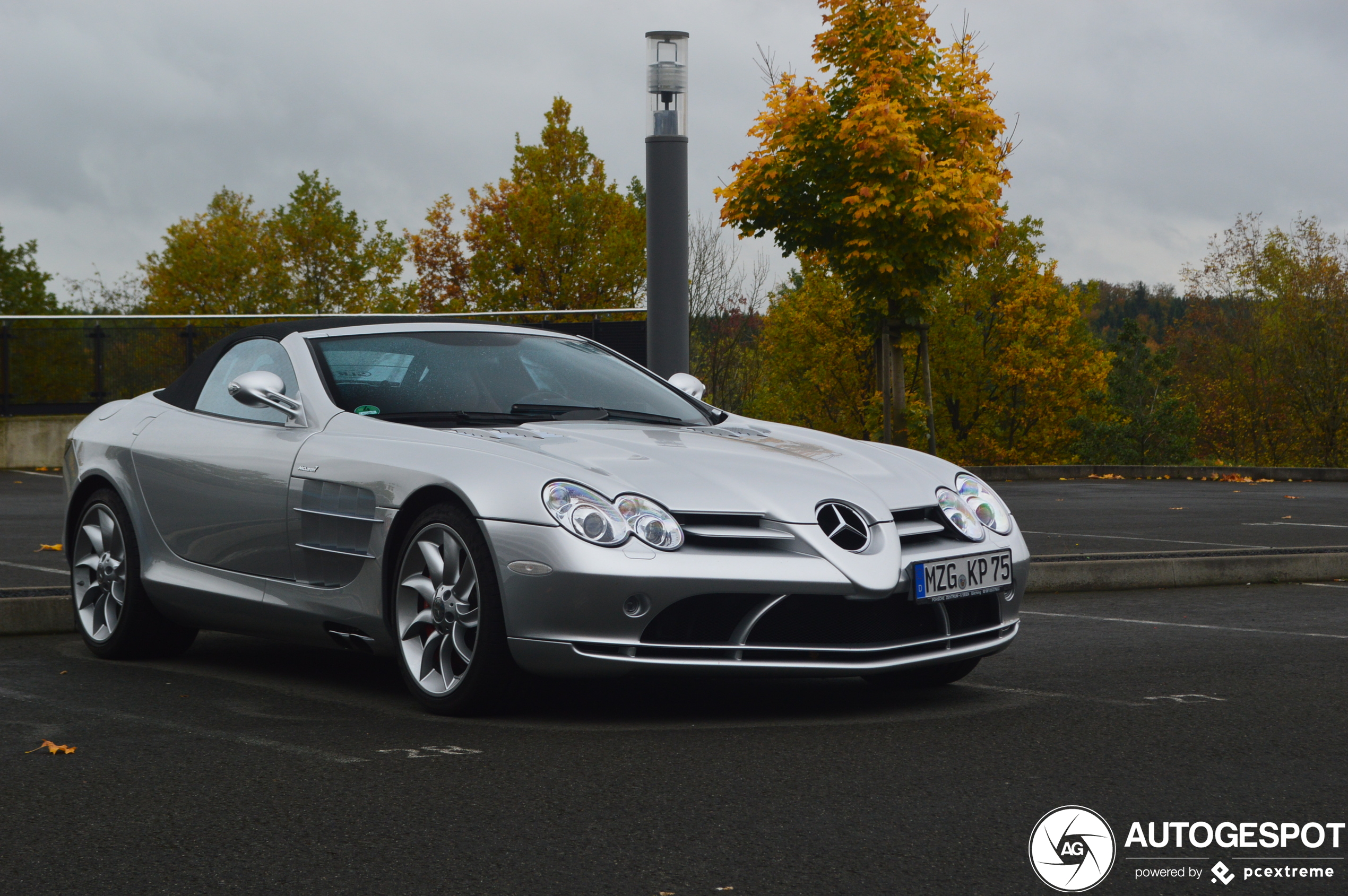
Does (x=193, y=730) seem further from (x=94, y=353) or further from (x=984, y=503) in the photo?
(x=94, y=353)

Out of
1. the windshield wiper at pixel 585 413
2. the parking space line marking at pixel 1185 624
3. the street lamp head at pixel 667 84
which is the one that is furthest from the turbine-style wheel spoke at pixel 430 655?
the street lamp head at pixel 667 84

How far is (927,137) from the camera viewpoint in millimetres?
20797

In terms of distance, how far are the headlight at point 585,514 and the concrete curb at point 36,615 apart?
10.9 feet

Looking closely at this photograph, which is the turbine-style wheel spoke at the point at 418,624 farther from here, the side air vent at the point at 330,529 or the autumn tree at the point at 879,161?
the autumn tree at the point at 879,161

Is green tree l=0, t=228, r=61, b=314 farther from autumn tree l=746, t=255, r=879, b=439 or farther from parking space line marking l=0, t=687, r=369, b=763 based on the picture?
parking space line marking l=0, t=687, r=369, b=763

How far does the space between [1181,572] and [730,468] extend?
535 cm

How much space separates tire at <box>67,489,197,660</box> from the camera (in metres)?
6.30

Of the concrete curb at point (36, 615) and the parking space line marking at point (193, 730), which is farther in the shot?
the concrete curb at point (36, 615)

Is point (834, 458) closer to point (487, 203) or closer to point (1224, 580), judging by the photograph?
point (1224, 580)

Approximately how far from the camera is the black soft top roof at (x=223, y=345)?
6.24 meters

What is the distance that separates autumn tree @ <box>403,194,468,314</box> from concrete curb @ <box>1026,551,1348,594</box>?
1778 inches

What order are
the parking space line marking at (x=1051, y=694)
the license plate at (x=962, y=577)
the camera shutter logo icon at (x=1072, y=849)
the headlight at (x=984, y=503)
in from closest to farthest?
the camera shutter logo icon at (x=1072, y=849), the license plate at (x=962, y=577), the parking space line marking at (x=1051, y=694), the headlight at (x=984, y=503)

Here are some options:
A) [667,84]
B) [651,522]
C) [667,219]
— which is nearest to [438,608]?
[651,522]

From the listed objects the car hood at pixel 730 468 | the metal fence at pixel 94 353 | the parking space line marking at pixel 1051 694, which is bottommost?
the parking space line marking at pixel 1051 694
